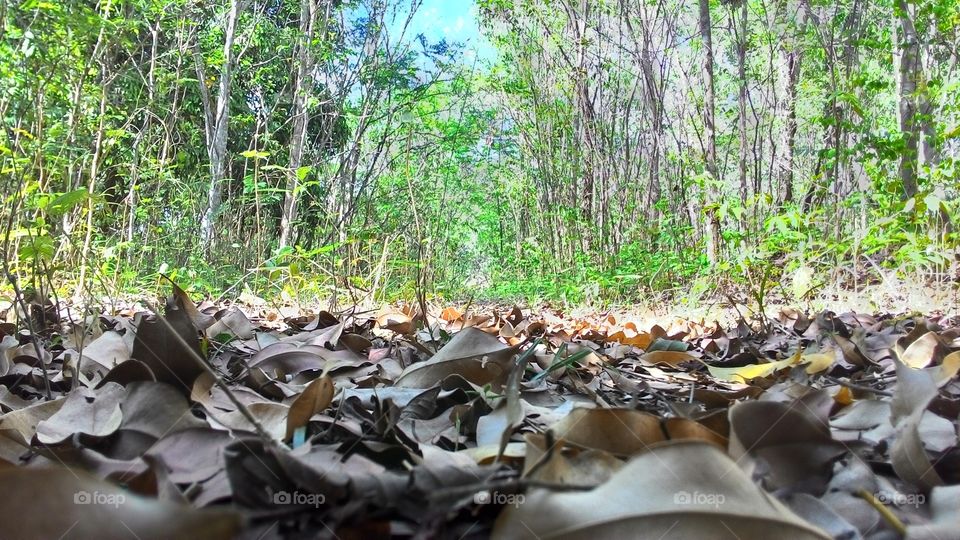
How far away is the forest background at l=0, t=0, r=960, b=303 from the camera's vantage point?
3.63 metres

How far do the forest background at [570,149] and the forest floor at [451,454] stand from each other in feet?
6.12

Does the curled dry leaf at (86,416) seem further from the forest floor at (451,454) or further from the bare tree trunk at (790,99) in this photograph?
the bare tree trunk at (790,99)

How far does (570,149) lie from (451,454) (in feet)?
22.5

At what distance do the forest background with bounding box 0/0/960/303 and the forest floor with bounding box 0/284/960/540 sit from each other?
6.12 ft

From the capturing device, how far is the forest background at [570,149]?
11.9 feet

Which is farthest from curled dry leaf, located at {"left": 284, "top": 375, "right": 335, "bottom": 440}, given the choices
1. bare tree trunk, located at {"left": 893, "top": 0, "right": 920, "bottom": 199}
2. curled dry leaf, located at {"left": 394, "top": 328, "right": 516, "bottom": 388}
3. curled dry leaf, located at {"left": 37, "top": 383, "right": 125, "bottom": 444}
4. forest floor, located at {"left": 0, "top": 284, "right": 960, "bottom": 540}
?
bare tree trunk, located at {"left": 893, "top": 0, "right": 920, "bottom": 199}

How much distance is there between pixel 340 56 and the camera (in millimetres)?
8086

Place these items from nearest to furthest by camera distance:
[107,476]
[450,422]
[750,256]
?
1. [107,476]
2. [450,422]
3. [750,256]

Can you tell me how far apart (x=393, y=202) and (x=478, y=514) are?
8.97 metres

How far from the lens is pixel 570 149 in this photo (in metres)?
7.17

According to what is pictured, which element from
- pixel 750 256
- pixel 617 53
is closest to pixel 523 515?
pixel 750 256

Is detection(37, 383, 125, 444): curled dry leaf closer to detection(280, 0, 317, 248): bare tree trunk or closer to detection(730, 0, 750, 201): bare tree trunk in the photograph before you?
detection(730, 0, 750, 201): bare tree trunk

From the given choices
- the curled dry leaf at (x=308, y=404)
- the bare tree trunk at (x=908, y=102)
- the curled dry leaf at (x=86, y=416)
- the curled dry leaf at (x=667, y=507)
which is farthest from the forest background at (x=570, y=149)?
the curled dry leaf at (x=667, y=507)

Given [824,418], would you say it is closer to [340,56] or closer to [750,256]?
[750,256]
